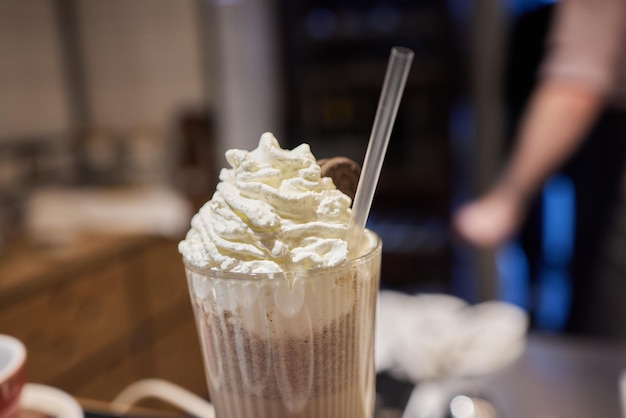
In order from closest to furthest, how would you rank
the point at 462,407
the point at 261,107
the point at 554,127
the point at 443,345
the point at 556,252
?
the point at 462,407 < the point at 443,345 < the point at 554,127 < the point at 556,252 < the point at 261,107

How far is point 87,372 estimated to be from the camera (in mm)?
2051

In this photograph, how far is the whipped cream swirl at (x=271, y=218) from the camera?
0.46 meters

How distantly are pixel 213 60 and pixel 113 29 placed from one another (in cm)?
56

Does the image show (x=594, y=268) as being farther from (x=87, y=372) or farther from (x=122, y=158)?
(x=122, y=158)

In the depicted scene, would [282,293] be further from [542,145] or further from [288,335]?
[542,145]

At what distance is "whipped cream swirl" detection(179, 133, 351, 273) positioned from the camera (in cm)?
46

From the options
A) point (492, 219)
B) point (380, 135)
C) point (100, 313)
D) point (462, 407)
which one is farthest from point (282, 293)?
point (100, 313)

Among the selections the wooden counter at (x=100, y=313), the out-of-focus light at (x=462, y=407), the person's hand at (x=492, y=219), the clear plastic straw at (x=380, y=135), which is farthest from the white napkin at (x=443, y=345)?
the wooden counter at (x=100, y=313)

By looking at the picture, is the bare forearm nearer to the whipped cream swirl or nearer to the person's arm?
the person's arm

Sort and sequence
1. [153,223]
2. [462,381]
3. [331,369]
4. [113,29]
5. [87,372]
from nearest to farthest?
[331,369]
[462,381]
[87,372]
[153,223]
[113,29]

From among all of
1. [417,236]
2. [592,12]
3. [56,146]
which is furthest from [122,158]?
[592,12]

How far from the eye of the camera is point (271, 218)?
0.46 metres

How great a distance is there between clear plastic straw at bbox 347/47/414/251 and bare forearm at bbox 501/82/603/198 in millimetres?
1511

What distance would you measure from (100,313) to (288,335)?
6.12ft
